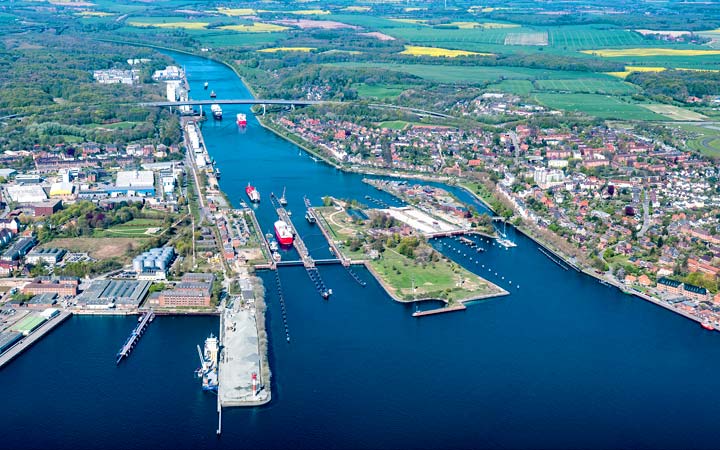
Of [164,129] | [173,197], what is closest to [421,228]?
[173,197]

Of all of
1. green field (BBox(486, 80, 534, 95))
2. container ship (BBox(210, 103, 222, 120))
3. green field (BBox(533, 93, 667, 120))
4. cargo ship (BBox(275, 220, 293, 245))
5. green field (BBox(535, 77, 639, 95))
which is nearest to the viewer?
cargo ship (BBox(275, 220, 293, 245))

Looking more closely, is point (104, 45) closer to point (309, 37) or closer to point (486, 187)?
point (309, 37)

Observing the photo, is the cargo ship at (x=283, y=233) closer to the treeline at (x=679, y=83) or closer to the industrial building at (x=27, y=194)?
the industrial building at (x=27, y=194)

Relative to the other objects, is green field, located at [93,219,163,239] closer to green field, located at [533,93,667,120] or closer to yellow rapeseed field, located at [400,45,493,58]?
green field, located at [533,93,667,120]

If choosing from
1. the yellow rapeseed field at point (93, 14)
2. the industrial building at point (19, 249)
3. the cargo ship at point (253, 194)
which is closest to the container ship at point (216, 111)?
the cargo ship at point (253, 194)

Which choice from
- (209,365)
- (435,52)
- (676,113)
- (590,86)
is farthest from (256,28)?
(209,365)

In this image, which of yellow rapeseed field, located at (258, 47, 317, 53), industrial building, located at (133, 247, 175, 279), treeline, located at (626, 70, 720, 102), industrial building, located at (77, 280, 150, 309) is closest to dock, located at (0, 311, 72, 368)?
industrial building, located at (77, 280, 150, 309)
